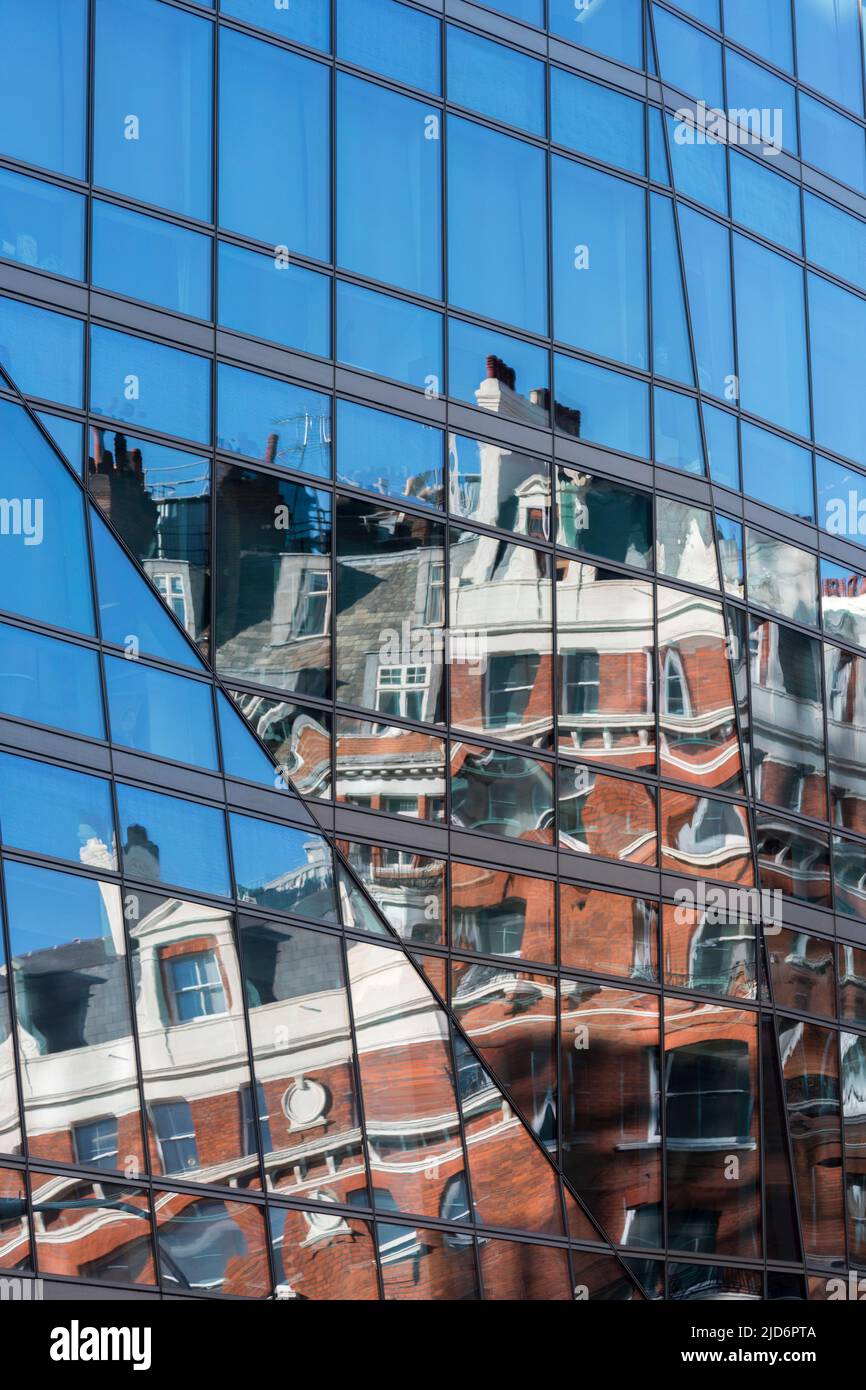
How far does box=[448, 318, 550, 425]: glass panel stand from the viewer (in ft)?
79.7

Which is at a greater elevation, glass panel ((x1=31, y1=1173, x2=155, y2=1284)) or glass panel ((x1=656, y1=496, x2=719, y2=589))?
glass panel ((x1=656, y1=496, x2=719, y2=589))

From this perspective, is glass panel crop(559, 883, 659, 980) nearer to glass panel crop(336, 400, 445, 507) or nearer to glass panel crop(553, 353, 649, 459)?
glass panel crop(336, 400, 445, 507)

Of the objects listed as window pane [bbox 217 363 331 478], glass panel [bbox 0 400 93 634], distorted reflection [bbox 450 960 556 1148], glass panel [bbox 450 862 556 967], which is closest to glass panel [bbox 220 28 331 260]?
window pane [bbox 217 363 331 478]

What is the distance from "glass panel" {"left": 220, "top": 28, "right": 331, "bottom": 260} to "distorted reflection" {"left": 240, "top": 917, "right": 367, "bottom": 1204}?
8.71m

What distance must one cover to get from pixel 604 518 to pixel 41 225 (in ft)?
27.5

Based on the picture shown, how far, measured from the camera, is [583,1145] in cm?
2336

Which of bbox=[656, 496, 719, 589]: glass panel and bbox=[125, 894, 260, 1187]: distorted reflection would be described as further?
bbox=[656, 496, 719, 589]: glass panel

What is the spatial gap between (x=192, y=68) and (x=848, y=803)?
13919 mm

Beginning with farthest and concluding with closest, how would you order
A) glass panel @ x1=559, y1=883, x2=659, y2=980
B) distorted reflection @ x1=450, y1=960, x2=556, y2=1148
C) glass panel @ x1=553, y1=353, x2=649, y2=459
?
glass panel @ x1=553, y1=353, x2=649, y2=459
glass panel @ x1=559, y1=883, x2=659, y2=980
distorted reflection @ x1=450, y1=960, x2=556, y2=1148

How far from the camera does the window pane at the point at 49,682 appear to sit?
67.1ft

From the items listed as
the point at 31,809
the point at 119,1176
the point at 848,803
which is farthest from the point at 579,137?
the point at 119,1176

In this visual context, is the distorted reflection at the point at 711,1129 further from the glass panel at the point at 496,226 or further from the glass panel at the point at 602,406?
the glass panel at the point at 496,226

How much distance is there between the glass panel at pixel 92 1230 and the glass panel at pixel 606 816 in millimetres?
7454
